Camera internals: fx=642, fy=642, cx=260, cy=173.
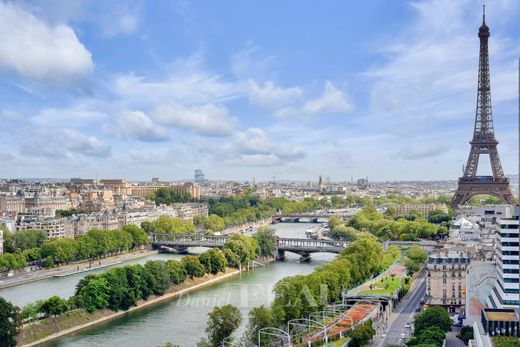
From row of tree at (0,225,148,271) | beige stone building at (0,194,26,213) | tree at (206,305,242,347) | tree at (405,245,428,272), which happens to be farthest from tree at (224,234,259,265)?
beige stone building at (0,194,26,213)

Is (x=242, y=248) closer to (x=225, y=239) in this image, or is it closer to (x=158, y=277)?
(x=225, y=239)

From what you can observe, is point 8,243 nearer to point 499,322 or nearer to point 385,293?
point 385,293

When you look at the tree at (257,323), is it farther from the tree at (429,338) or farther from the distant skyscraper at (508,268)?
the distant skyscraper at (508,268)

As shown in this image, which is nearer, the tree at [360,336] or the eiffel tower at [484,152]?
the tree at [360,336]

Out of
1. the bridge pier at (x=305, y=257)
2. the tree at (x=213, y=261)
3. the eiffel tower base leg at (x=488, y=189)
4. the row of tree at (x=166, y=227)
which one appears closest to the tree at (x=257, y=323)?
the tree at (x=213, y=261)

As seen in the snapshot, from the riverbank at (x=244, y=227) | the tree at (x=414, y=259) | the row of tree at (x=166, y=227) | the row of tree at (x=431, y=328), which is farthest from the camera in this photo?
the riverbank at (x=244, y=227)

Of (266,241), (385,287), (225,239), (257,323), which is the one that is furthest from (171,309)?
(225,239)
